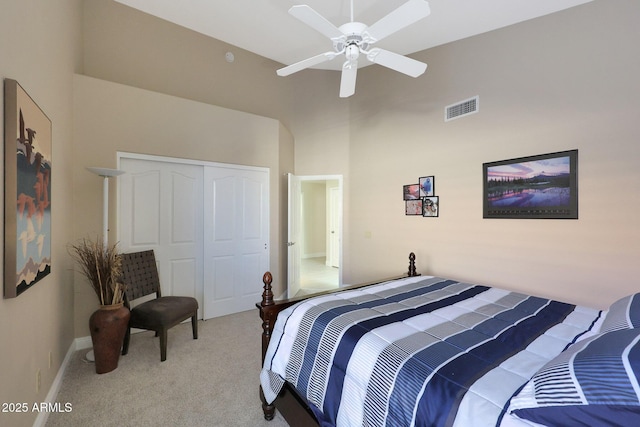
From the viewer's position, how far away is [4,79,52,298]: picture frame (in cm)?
136

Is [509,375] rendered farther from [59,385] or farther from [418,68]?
[59,385]

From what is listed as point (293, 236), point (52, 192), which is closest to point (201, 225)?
point (293, 236)

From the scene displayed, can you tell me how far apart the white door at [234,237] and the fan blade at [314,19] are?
92.6 inches

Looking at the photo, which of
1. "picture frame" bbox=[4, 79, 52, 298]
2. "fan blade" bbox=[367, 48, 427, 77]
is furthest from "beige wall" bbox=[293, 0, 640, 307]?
"picture frame" bbox=[4, 79, 52, 298]

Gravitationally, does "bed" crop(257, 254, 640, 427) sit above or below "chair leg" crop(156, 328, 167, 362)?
above

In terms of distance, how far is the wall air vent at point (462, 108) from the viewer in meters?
3.31

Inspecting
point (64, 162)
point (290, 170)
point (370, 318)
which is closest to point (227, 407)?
point (370, 318)

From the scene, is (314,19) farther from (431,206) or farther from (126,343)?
(126,343)

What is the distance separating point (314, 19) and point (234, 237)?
285 centimetres

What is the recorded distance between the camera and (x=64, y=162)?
8.26 ft

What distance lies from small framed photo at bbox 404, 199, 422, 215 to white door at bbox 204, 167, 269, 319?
2.04m

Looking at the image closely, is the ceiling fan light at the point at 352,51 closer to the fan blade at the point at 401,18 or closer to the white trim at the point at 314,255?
the fan blade at the point at 401,18

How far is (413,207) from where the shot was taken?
395 centimetres

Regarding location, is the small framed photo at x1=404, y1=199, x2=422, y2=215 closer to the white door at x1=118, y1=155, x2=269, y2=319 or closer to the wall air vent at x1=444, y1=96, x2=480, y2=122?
the wall air vent at x1=444, y1=96, x2=480, y2=122
